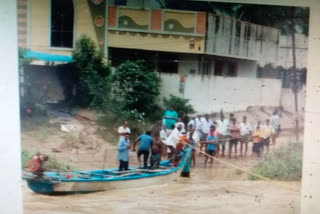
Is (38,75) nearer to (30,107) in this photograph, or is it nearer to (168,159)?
(30,107)

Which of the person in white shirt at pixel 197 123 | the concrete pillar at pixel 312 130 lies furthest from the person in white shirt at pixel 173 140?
the concrete pillar at pixel 312 130

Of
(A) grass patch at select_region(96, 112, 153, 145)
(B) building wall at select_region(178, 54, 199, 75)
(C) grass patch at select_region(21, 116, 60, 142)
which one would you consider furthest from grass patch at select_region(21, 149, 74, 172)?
(B) building wall at select_region(178, 54, 199, 75)

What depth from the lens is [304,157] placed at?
3.08m

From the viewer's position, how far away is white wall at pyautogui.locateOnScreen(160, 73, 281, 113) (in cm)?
300

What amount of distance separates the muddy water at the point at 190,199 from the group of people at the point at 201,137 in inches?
6.2

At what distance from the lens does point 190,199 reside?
3.05 metres

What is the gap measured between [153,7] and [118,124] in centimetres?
79

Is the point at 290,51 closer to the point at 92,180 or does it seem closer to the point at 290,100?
the point at 290,100

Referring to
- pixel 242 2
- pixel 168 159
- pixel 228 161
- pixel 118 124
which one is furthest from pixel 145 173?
pixel 242 2

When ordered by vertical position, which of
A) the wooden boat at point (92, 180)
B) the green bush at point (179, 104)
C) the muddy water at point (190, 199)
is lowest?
the muddy water at point (190, 199)

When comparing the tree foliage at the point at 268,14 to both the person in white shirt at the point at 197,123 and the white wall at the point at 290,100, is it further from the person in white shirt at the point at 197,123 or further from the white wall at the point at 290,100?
the person in white shirt at the point at 197,123

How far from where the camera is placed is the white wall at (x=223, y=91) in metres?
3.00

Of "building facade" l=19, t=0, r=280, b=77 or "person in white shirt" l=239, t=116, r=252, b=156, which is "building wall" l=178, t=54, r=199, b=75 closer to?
"building facade" l=19, t=0, r=280, b=77

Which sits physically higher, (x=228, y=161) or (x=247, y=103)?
(x=247, y=103)
